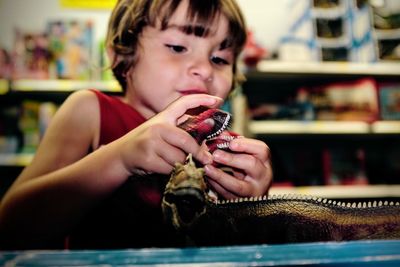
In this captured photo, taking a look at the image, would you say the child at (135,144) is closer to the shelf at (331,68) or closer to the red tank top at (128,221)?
the red tank top at (128,221)

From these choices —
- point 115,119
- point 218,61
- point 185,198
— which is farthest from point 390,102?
point 185,198

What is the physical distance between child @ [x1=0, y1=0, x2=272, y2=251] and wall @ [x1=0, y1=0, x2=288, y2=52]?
1.42 m

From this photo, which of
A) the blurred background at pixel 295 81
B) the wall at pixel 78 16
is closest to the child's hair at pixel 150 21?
the blurred background at pixel 295 81

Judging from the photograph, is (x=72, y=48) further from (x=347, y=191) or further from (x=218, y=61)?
(x=347, y=191)

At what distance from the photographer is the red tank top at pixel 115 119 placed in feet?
2.02

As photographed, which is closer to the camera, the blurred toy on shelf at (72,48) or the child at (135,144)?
the child at (135,144)

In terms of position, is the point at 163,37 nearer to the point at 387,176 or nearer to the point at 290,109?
the point at 290,109

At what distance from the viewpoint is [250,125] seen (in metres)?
1.59

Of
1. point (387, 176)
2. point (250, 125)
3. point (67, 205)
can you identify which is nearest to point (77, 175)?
point (67, 205)

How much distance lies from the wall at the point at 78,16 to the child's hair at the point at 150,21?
1392 mm

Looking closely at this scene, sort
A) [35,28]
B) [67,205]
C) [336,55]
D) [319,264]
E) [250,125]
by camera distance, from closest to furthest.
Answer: [319,264]
[67,205]
[250,125]
[336,55]
[35,28]

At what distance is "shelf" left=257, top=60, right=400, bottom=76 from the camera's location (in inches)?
66.4

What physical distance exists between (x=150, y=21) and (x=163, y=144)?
0.38 metres

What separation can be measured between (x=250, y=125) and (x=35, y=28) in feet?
4.55
